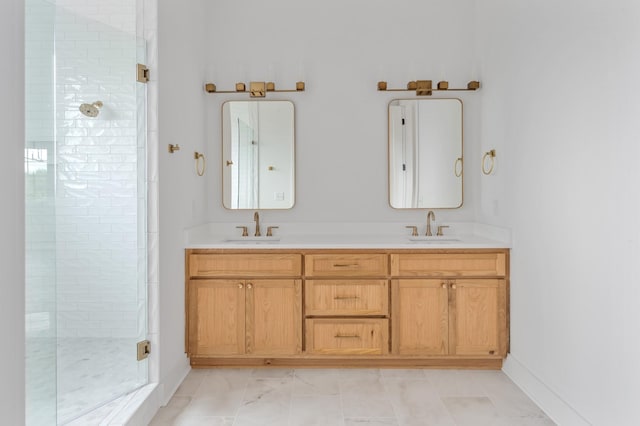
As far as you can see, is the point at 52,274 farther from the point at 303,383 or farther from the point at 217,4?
the point at 217,4

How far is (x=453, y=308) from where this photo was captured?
2787 millimetres

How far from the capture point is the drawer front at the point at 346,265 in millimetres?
2818

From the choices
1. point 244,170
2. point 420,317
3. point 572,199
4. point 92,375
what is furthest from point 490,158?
point 92,375

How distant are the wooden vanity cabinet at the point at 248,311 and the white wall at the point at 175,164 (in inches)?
4.0

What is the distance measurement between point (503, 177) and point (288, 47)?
6.13 ft

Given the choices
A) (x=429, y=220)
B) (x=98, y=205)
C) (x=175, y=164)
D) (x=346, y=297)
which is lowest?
(x=346, y=297)

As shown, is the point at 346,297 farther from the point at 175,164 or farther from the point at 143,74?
the point at 143,74

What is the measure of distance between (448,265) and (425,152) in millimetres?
973

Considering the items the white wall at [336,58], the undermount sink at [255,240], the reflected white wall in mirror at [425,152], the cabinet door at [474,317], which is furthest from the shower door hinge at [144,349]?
the reflected white wall in mirror at [425,152]

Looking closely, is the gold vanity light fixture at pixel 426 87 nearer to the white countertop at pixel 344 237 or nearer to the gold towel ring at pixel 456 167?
the gold towel ring at pixel 456 167
